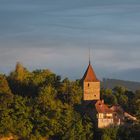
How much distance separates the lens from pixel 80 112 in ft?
252

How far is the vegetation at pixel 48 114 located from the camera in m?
73.1

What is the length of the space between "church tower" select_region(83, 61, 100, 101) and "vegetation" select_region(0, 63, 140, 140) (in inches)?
49.5

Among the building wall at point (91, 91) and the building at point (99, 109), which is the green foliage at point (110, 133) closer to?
the building at point (99, 109)

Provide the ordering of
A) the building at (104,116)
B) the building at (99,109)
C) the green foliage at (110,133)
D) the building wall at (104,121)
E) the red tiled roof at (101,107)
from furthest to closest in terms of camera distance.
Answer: the red tiled roof at (101,107), the building at (99,109), the building at (104,116), the building wall at (104,121), the green foliage at (110,133)

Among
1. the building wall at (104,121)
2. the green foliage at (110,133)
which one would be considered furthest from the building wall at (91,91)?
the green foliage at (110,133)

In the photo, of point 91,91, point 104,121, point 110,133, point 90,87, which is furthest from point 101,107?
point 90,87

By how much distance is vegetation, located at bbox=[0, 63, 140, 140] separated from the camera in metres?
73.1

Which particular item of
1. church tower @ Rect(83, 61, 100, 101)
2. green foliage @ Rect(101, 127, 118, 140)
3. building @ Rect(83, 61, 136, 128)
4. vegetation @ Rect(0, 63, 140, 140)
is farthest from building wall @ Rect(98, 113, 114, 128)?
church tower @ Rect(83, 61, 100, 101)

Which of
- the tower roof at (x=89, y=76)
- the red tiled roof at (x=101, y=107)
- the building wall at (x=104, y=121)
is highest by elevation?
the tower roof at (x=89, y=76)

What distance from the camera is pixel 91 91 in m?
79.9

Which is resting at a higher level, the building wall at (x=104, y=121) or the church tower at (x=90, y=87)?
the church tower at (x=90, y=87)

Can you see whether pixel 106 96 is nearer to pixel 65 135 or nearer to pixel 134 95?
pixel 134 95

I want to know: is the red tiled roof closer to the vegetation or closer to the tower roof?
the vegetation

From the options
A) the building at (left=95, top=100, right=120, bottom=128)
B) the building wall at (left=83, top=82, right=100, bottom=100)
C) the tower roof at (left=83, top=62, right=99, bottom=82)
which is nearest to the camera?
the building at (left=95, top=100, right=120, bottom=128)
